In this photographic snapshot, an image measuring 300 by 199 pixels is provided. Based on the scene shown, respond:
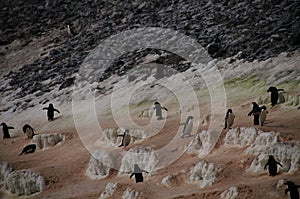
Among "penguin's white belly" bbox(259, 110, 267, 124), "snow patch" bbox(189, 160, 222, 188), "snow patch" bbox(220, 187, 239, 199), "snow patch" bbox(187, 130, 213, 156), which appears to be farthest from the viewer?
"penguin's white belly" bbox(259, 110, 267, 124)

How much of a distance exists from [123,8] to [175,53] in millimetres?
13555

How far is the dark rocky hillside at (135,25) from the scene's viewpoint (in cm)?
3844

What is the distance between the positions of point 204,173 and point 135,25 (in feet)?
90.1

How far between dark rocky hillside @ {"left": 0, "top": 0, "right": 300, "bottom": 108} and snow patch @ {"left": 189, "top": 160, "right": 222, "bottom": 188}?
13.4m

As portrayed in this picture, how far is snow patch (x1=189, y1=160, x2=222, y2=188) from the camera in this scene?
22.9 meters

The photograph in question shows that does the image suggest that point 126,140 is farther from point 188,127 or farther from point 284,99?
point 284,99

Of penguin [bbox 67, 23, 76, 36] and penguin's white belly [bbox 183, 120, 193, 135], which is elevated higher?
penguin [bbox 67, 23, 76, 36]

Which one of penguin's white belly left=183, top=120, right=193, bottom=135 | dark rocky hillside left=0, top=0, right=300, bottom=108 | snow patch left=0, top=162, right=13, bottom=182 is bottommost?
snow patch left=0, top=162, right=13, bottom=182

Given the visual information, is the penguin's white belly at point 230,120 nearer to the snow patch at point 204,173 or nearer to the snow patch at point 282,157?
the snow patch at point 204,173

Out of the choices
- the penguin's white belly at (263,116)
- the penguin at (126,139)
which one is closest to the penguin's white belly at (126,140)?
the penguin at (126,139)

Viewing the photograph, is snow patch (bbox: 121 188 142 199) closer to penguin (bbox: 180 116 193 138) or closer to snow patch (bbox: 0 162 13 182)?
penguin (bbox: 180 116 193 138)

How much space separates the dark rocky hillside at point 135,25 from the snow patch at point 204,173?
13353 millimetres

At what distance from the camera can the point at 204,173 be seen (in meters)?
23.2

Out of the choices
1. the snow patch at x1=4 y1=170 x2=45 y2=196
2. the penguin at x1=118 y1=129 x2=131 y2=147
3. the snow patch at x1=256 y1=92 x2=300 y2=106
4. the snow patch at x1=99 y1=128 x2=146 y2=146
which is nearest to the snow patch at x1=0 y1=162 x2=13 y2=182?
the snow patch at x1=4 y1=170 x2=45 y2=196
